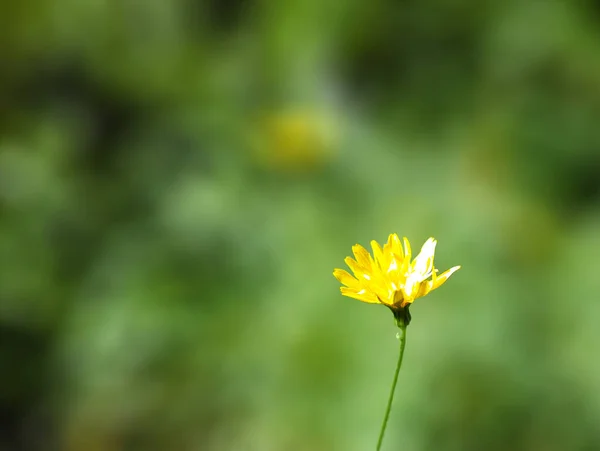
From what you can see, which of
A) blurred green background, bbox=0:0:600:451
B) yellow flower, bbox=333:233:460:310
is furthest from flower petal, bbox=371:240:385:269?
blurred green background, bbox=0:0:600:451

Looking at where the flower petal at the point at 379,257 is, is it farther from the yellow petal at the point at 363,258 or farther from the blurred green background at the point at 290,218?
the blurred green background at the point at 290,218

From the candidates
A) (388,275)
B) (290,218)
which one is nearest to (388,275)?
(388,275)

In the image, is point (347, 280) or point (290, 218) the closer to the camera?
point (347, 280)

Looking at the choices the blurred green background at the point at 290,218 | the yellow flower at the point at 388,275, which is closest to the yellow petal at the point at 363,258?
the yellow flower at the point at 388,275

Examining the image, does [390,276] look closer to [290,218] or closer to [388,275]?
[388,275]

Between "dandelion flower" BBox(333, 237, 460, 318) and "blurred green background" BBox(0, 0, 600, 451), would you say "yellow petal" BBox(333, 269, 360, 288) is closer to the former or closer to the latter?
"dandelion flower" BBox(333, 237, 460, 318)

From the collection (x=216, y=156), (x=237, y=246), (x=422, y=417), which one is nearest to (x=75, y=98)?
(x=216, y=156)

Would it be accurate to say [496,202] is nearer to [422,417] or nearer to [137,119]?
[422,417]
